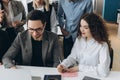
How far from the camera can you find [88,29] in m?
2.40

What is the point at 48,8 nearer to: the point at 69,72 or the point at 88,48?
the point at 88,48

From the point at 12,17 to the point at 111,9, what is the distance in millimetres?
4364

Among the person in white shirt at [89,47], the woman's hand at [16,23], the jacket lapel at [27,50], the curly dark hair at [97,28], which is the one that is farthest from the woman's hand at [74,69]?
the woman's hand at [16,23]

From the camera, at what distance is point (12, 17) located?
3.21 meters

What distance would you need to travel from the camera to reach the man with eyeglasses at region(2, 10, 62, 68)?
8.00 feet

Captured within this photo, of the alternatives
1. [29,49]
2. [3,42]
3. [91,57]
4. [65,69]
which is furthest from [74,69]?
[3,42]

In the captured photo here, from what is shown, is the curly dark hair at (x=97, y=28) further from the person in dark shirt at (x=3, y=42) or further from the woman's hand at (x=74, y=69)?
the person in dark shirt at (x=3, y=42)

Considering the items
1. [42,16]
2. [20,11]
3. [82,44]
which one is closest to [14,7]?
[20,11]

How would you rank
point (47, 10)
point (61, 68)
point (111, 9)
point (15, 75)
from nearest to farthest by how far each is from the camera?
point (15, 75), point (61, 68), point (47, 10), point (111, 9)

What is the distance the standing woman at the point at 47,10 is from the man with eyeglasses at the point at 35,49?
70 centimetres

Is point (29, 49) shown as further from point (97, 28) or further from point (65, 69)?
point (97, 28)

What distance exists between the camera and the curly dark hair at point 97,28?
2383 millimetres

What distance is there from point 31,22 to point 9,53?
0.39 m

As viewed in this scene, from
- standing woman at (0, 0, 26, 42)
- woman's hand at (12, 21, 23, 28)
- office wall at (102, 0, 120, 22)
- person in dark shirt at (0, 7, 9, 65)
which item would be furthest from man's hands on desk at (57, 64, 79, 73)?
office wall at (102, 0, 120, 22)
